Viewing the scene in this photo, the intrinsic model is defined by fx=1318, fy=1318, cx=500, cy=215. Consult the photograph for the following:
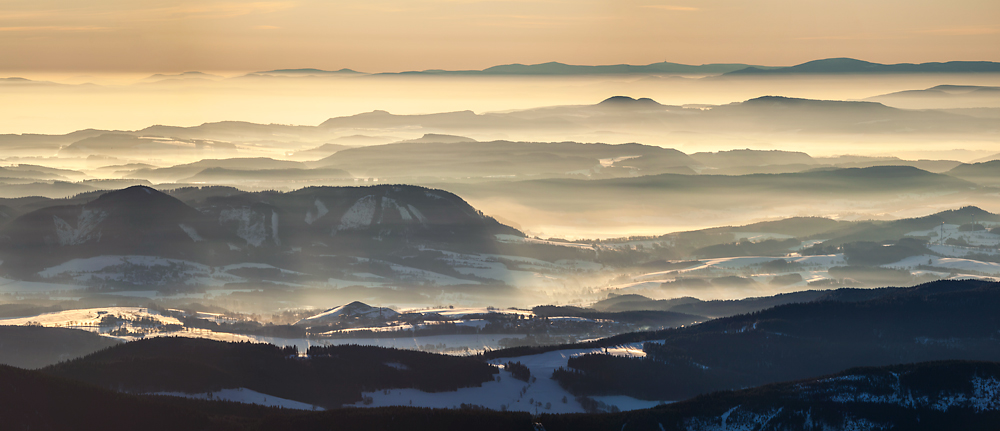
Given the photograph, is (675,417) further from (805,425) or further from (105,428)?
(105,428)

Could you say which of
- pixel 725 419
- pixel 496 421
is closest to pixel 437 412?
pixel 496 421

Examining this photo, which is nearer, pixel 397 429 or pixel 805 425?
pixel 397 429

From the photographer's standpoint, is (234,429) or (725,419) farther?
(725,419)

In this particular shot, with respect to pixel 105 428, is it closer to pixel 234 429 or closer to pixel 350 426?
pixel 234 429

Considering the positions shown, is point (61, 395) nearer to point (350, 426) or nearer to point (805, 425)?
point (350, 426)

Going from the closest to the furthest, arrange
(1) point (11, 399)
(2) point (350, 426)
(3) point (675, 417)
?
1. (1) point (11, 399)
2. (2) point (350, 426)
3. (3) point (675, 417)

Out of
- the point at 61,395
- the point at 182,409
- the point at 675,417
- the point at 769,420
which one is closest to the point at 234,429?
the point at 182,409

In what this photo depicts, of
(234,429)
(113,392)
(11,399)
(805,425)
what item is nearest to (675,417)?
(805,425)

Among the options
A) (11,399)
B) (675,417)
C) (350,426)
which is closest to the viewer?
(11,399)
